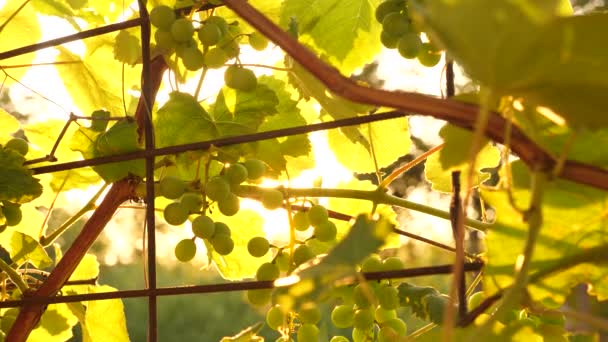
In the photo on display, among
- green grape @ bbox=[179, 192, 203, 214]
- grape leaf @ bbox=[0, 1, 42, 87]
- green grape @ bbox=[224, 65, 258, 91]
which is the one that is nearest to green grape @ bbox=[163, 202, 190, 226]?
green grape @ bbox=[179, 192, 203, 214]

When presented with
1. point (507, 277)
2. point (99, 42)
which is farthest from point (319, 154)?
point (507, 277)

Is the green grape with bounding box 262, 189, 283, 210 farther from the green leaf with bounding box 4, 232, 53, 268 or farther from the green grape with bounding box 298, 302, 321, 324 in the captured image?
the green leaf with bounding box 4, 232, 53, 268

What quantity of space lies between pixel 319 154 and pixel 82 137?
0.84ft

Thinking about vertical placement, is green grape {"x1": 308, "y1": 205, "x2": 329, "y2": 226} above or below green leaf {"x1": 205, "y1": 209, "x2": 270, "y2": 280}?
below

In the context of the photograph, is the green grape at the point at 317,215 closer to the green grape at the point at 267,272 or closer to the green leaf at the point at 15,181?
the green grape at the point at 267,272

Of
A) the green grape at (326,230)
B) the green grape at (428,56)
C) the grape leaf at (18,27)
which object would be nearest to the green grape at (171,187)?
the green grape at (326,230)

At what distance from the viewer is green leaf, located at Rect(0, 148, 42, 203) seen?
0.71 metres

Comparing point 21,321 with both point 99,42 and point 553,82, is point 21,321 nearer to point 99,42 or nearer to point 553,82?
point 99,42

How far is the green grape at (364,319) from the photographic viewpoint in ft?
2.09

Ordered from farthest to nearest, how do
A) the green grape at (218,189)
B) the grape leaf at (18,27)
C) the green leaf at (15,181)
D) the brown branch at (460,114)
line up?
the grape leaf at (18,27) → the green leaf at (15,181) → the green grape at (218,189) → the brown branch at (460,114)

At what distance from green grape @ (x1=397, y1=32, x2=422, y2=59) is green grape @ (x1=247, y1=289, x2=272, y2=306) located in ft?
0.69

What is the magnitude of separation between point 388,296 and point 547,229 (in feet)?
0.71

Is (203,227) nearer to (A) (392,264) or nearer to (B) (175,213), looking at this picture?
(B) (175,213)

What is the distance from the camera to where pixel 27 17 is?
913mm
